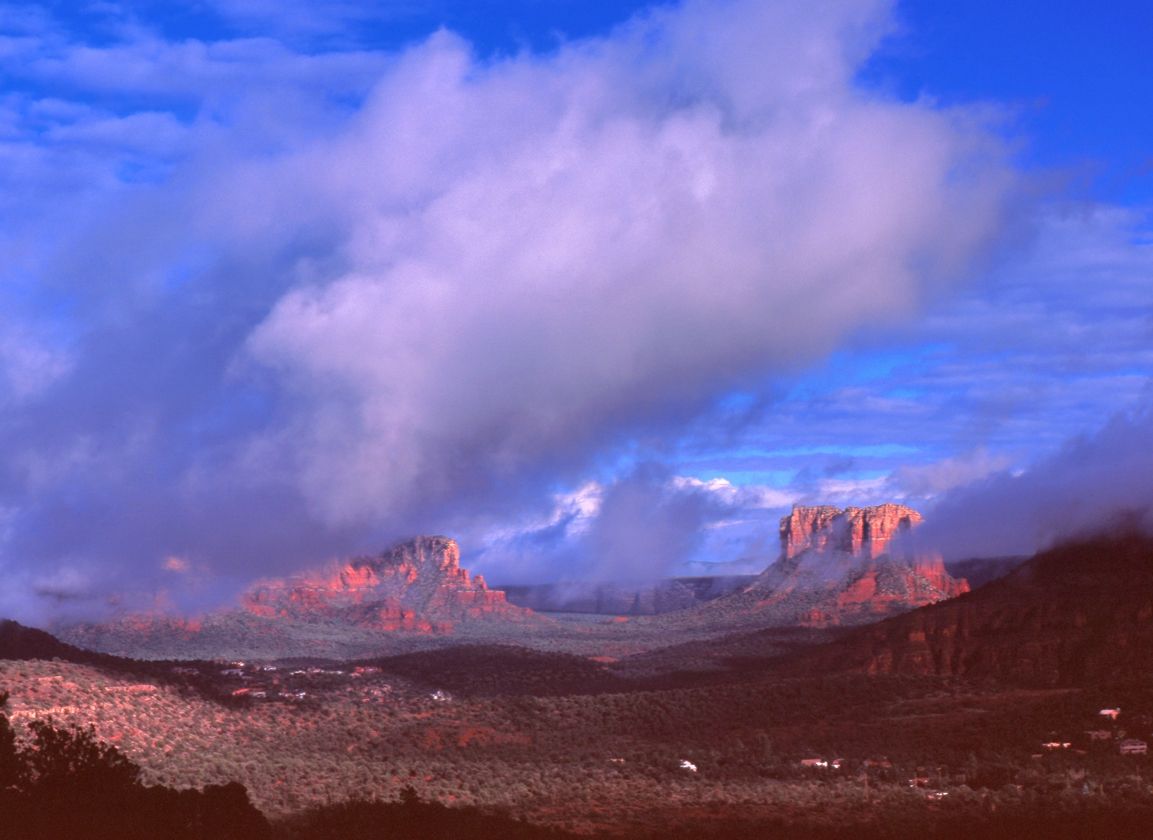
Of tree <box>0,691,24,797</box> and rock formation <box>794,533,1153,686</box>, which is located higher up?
rock formation <box>794,533,1153,686</box>

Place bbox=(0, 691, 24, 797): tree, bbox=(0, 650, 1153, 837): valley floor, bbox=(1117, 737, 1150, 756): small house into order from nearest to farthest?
bbox=(0, 691, 24, 797): tree, bbox=(0, 650, 1153, 837): valley floor, bbox=(1117, 737, 1150, 756): small house

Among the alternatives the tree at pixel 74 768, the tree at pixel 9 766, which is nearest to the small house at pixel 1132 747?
the tree at pixel 74 768

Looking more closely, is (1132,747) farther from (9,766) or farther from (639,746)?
(9,766)

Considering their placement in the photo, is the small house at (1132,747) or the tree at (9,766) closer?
the tree at (9,766)

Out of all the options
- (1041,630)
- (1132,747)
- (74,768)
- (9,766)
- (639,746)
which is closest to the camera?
(9,766)

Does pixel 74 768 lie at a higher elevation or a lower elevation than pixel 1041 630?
lower

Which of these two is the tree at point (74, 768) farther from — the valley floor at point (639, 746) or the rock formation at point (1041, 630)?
the rock formation at point (1041, 630)

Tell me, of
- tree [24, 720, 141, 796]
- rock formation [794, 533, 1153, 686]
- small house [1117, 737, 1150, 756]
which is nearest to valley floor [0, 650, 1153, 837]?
small house [1117, 737, 1150, 756]

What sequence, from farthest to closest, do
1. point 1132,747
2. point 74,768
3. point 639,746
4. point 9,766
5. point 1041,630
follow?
point 1041,630
point 639,746
point 1132,747
point 74,768
point 9,766

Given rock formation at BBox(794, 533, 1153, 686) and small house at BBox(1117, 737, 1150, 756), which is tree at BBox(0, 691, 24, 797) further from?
rock formation at BBox(794, 533, 1153, 686)

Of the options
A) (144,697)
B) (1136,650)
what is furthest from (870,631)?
(144,697)

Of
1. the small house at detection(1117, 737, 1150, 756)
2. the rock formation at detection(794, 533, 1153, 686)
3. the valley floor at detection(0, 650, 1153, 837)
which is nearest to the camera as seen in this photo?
the valley floor at detection(0, 650, 1153, 837)

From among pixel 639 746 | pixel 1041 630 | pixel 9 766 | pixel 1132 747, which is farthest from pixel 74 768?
pixel 1041 630

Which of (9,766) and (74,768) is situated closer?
(9,766)
